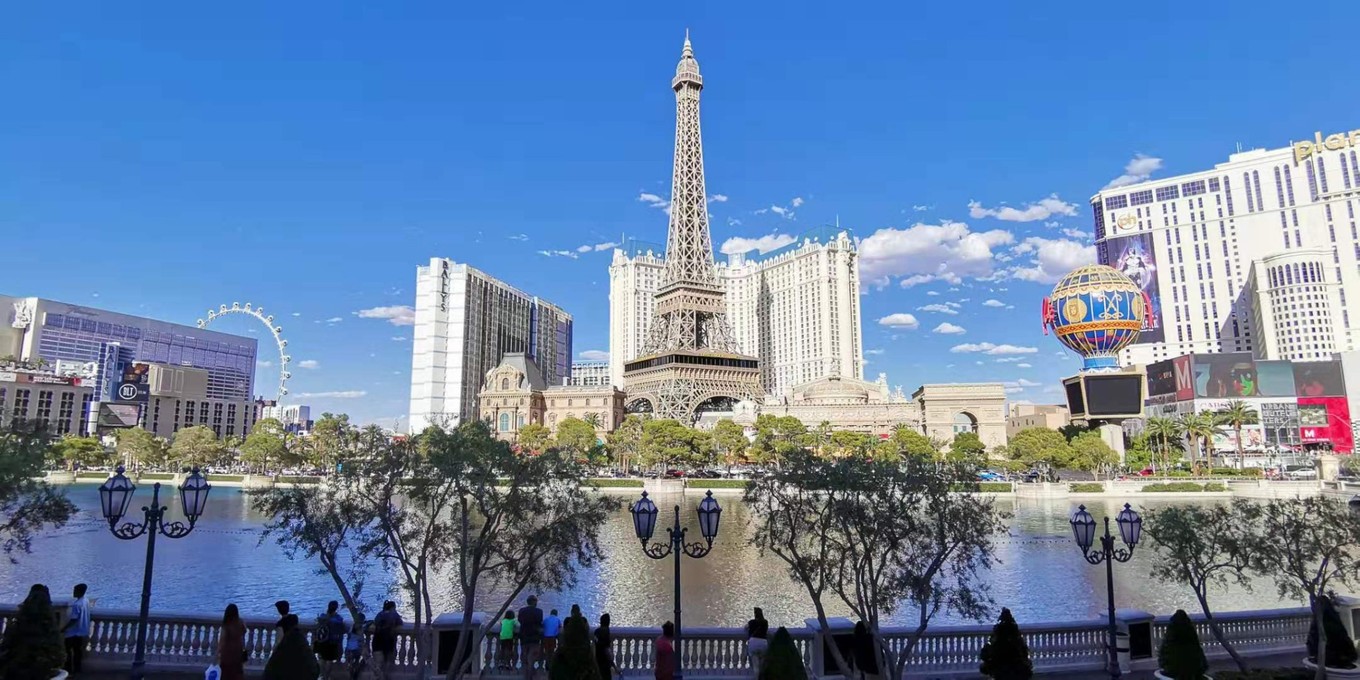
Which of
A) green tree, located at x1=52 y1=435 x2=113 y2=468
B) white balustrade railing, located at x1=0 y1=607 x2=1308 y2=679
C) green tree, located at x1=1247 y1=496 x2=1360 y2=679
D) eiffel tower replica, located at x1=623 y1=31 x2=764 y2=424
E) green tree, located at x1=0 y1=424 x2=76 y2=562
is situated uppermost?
eiffel tower replica, located at x1=623 y1=31 x2=764 y2=424

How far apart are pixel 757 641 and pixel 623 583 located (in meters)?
16.5

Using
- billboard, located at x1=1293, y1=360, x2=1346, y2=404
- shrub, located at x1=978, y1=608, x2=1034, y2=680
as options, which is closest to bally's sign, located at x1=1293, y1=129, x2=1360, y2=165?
billboard, located at x1=1293, y1=360, x2=1346, y2=404

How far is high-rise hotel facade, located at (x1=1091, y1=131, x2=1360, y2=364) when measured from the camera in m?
142

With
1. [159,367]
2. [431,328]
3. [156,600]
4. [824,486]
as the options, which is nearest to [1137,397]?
[824,486]

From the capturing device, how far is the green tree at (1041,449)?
8300 cm

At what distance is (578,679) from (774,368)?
A: 17083 cm

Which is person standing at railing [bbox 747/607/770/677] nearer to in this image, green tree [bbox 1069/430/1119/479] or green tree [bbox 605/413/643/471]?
green tree [bbox 605/413/643/471]

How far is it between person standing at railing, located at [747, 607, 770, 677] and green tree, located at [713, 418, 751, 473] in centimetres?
7640

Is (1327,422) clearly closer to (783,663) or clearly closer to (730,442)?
(730,442)

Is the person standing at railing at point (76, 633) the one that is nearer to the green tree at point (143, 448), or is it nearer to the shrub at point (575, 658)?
the shrub at point (575, 658)

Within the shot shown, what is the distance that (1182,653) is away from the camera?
43.4 ft

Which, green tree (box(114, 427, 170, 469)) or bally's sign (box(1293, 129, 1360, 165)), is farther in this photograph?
bally's sign (box(1293, 129, 1360, 165))

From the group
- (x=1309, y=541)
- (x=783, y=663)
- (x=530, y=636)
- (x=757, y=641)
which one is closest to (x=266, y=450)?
(x=530, y=636)

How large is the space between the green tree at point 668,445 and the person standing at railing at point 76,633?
7056 cm
